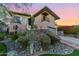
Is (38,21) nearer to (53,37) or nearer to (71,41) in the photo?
(53,37)

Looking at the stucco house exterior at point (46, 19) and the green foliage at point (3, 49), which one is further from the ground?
the stucco house exterior at point (46, 19)

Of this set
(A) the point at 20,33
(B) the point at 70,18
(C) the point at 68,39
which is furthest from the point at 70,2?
(A) the point at 20,33

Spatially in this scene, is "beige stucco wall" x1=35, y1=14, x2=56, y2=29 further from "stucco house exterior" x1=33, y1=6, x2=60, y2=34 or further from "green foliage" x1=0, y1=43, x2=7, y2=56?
"green foliage" x1=0, y1=43, x2=7, y2=56

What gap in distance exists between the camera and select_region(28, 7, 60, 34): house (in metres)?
1.81

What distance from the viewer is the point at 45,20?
182 cm

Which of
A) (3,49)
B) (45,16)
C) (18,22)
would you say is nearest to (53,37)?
(45,16)

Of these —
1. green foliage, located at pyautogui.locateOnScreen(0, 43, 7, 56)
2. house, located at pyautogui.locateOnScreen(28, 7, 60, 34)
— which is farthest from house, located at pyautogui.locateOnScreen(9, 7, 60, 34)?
green foliage, located at pyautogui.locateOnScreen(0, 43, 7, 56)

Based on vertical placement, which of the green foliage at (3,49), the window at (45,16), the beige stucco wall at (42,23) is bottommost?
the green foliage at (3,49)

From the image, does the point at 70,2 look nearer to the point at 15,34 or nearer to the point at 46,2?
the point at 46,2

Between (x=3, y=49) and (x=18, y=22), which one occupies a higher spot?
(x=18, y=22)

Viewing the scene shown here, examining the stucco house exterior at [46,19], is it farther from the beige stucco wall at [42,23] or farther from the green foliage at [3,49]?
the green foliage at [3,49]

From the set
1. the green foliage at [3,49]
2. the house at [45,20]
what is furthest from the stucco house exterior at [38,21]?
the green foliage at [3,49]

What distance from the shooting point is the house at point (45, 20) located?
5.94 feet

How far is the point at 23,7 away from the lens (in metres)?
1.83
